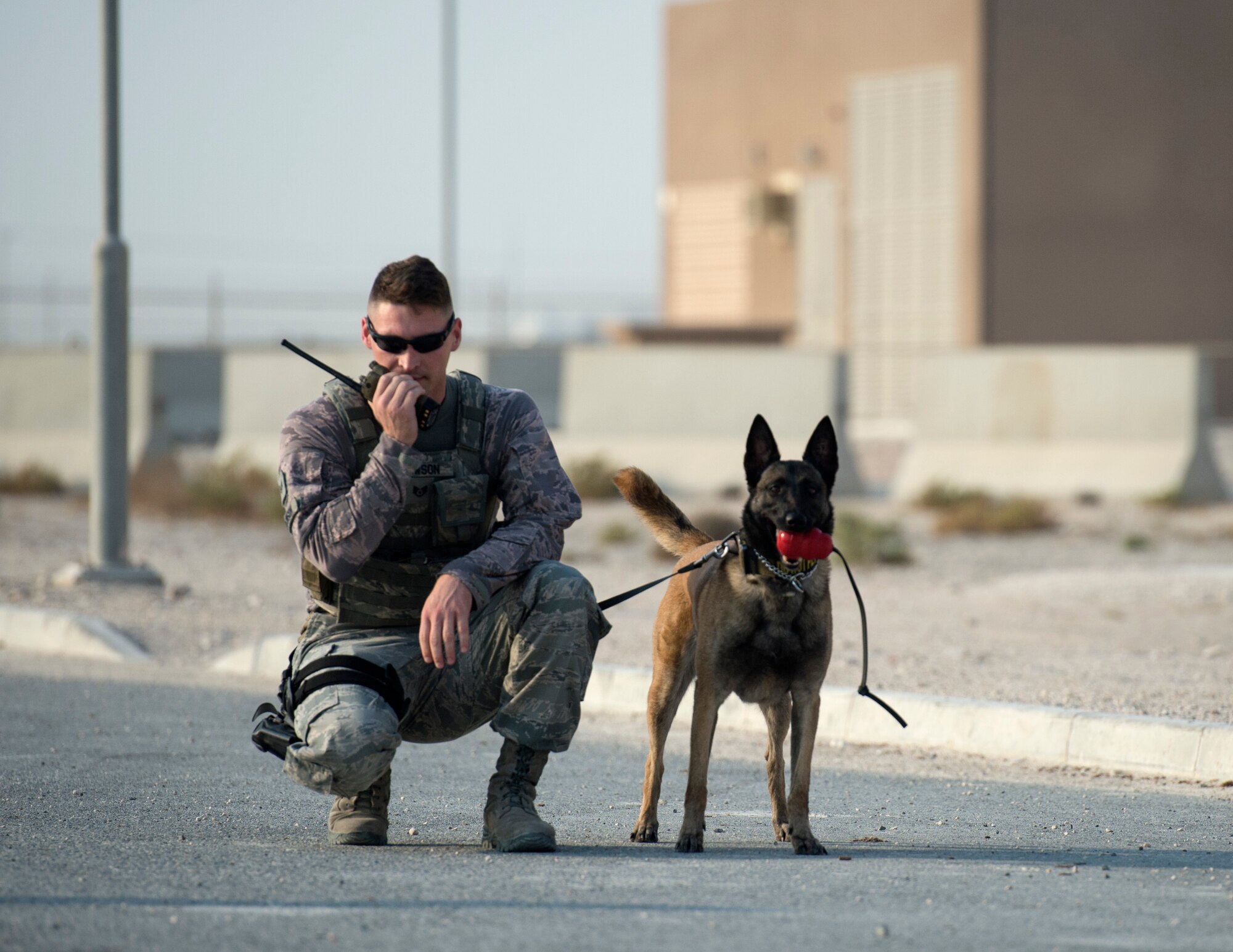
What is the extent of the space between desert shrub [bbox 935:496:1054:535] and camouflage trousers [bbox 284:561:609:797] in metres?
12.8

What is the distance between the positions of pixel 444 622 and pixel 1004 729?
3.22 metres

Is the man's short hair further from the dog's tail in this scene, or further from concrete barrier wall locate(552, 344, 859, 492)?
concrete barrier wall locate(552, 344, 859, 492)

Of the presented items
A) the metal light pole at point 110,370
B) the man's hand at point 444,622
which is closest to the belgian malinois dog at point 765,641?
the man's hand at point 444,622

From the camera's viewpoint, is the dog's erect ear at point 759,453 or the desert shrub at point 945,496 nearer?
the dog's erect ear at point 759,453

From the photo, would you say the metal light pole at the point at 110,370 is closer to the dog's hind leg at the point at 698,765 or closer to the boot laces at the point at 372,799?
the boot laces at the point at 372,799

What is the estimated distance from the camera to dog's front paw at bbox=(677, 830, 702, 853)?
15.2 feet

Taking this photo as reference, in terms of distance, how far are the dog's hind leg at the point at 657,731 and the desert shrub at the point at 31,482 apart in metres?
18.7

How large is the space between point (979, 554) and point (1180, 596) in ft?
14.1

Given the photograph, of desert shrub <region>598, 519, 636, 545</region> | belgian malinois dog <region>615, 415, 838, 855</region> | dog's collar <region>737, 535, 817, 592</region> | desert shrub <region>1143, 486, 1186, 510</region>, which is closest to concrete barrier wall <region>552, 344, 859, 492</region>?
desert shrub <region>598, 519, 636, 545</region>

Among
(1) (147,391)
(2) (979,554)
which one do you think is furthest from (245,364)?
(2) (979,554)

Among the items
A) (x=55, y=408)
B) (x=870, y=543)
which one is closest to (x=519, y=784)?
(x=870, y=543)

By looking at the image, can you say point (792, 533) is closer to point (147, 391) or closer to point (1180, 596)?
point (1180, 596)

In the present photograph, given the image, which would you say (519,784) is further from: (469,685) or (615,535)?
(615,535)

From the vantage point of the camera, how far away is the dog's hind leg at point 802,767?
462 centimetres
